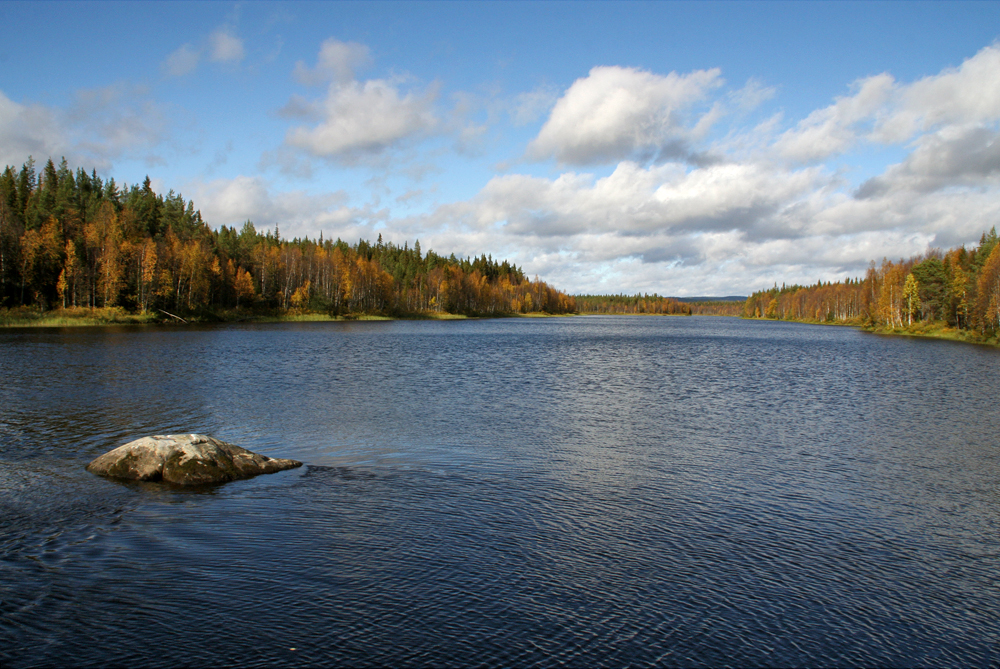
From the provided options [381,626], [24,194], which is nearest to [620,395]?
[381,626]

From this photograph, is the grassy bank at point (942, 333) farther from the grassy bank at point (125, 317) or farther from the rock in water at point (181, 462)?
the grassy bank at point (125, 317)

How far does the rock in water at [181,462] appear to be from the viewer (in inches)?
582

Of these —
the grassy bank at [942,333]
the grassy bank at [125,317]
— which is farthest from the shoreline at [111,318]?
the grassy bank at [942,333]

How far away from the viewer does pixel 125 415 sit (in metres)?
23.0

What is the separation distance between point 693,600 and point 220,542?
8.43m

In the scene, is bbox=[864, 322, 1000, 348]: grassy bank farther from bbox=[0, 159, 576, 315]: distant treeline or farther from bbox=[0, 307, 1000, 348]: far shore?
bbox=[0, 159, 576, 315]: distant treeline

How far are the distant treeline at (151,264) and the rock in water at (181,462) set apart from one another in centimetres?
9168

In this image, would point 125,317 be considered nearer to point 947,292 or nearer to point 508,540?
point 508,540

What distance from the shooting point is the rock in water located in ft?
48.5

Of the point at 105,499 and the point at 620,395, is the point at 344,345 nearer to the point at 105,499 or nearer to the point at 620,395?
the point at 620,395

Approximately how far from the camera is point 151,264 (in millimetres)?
94812

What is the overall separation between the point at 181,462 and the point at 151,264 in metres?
94.5

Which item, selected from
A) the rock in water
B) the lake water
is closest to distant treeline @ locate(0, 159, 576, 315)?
the lake water

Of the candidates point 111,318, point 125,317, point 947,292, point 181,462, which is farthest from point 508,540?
point 947,292
